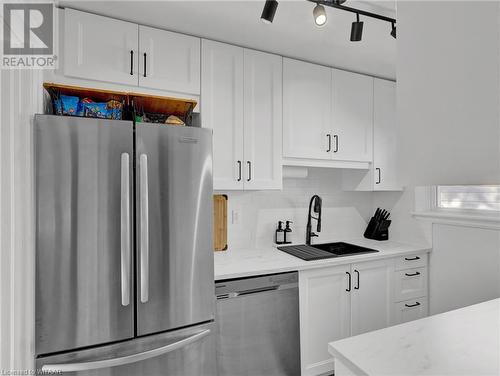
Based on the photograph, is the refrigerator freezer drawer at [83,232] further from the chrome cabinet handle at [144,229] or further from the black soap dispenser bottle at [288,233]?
the black soap dispenser bottle at [288,233]

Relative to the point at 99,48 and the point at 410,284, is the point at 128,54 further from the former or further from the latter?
the point at 410,284

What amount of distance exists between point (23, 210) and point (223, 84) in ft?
4.66

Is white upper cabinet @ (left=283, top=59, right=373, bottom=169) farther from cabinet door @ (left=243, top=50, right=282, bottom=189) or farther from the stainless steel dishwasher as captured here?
the stainless steel dishwasher

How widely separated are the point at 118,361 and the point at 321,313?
1294mm

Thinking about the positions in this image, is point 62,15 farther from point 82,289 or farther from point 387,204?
point 387,204

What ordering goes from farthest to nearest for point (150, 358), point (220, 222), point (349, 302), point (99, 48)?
1. point (220, 222)
2. point (349, 302)
3. point (99, 48)
4. point (150, 358)

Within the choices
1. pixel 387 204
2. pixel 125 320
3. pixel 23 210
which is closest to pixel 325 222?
pixel 387 204

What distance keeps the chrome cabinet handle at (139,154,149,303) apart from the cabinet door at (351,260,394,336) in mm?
1460

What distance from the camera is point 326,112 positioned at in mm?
2346

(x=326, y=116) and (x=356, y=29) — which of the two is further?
(x=326, y=116)

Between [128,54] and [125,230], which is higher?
[128,54]

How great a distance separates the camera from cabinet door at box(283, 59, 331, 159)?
2201 millimetres

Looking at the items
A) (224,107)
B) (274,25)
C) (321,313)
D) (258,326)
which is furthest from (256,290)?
(274,25)

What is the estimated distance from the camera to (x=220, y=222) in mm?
2252
